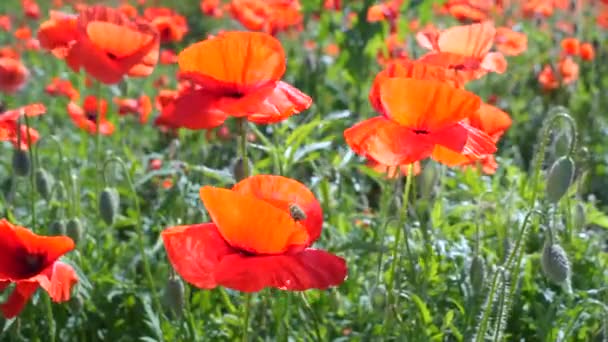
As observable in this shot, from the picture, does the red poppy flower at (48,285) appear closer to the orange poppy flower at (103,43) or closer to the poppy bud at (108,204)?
the orange poppy flower at (103,43)

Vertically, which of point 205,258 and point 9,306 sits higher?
point 205,258

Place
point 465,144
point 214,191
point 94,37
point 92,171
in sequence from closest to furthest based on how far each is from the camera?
1. point 214,191
2. point 465,144
3. point 94,37
4. point 92,171

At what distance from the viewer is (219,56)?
1580 millimetres

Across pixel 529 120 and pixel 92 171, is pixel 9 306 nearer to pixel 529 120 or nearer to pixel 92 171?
pixel 92 171

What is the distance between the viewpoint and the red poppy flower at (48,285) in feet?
5.45

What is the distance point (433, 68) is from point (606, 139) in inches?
109

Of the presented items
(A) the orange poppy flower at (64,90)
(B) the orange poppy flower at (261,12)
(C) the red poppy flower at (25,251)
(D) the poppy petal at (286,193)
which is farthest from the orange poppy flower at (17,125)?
(A) the orange poppy flower at (64,90)

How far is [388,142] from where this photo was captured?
60.0 inches

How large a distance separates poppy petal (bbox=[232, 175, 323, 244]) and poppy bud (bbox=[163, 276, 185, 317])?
59 cm

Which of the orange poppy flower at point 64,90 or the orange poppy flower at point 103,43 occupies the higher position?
the orange poppy flower at point 103,43

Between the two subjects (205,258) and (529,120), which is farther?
(529,120)

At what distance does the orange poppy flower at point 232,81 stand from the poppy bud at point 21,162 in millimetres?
716

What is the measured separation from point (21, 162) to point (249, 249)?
1.06 m

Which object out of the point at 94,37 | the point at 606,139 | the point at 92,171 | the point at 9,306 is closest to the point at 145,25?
the point at 94,37
